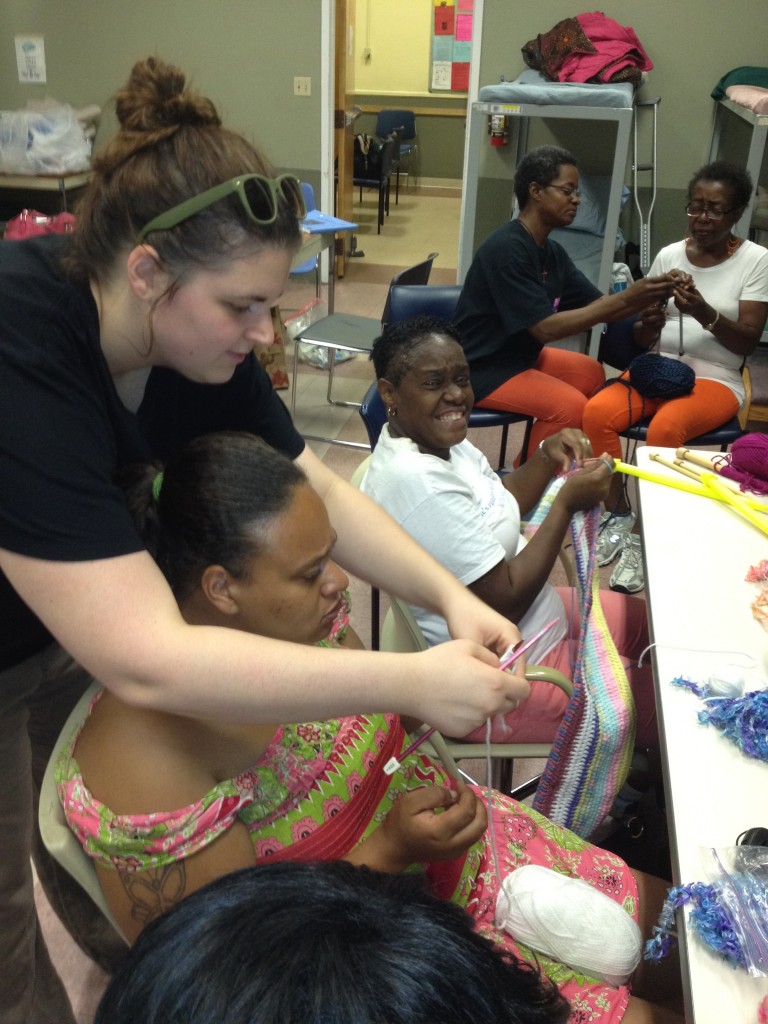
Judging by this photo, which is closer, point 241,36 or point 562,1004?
point 562,1004

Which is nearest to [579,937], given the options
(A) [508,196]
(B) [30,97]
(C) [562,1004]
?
(C) [562,1004]

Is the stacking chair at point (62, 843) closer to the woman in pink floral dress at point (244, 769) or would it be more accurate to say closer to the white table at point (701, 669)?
the woman in pink floral dress at point (244, 769)

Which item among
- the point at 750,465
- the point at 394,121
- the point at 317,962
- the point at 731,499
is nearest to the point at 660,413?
the point at 750,465

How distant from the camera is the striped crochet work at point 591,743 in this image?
132cm

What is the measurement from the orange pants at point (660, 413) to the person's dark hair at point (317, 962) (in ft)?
8.40

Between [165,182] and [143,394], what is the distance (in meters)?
0.29

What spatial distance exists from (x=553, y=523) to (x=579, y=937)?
0.84 m

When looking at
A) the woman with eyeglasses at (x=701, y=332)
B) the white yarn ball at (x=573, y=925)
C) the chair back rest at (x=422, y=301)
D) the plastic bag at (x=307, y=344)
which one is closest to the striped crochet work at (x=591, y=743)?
the white yarn ball at (x=573, y=925)

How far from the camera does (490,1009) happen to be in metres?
0.54

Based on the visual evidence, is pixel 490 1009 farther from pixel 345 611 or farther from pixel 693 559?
pixel 693 559

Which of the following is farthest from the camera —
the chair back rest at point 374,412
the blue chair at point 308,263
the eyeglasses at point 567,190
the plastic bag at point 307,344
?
the blue chair at point 308,263

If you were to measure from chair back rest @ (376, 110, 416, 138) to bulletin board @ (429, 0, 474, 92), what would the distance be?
0.53 meters

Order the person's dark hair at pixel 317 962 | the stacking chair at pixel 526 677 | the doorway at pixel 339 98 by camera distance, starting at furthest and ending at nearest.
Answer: the doorway at pixel 339 98 < the stacking chair at pixel 526 677 < the person's dark hair at pixel 317 962

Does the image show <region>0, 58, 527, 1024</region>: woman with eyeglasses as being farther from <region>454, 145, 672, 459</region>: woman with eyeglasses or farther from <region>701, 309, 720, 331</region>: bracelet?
<region>701, 309, 720, 331</region>: bracelet
